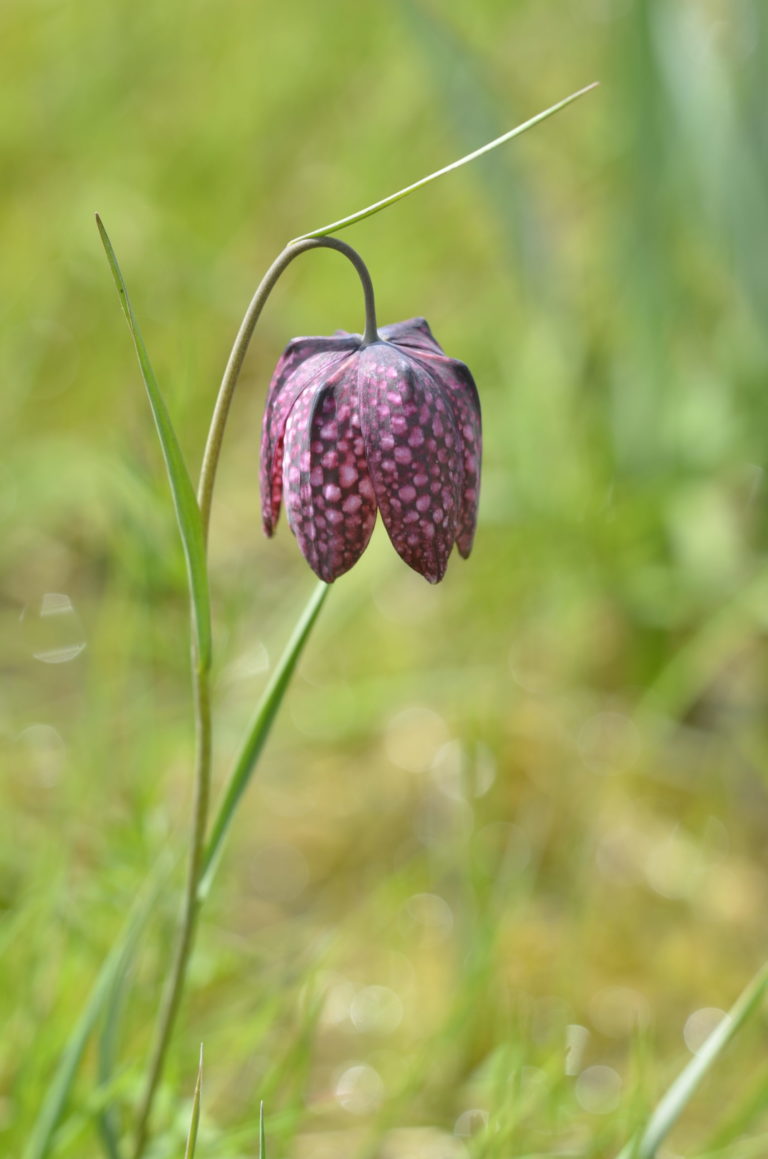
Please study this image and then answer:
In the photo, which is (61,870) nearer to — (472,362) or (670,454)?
(670,454)

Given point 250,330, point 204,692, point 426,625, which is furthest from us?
point 426,625

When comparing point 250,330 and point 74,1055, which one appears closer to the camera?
point 250,330

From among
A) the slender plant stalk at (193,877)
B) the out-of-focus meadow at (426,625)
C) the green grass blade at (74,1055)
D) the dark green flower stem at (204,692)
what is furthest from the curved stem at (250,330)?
the out-of-focus meadow at (426,625)

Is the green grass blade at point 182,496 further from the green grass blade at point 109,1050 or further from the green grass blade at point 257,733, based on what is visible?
the green grass blade at point 109,1050

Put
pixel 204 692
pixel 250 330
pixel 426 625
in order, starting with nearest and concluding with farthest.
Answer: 1. pixel 250 330
2. pixel 204 692
3. pixel 426 625

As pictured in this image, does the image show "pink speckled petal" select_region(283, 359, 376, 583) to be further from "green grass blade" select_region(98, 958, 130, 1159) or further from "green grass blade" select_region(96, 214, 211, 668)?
"green grass blade" select_region(98, 958, 130, 1159)

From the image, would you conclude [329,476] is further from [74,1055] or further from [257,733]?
[74,1055]

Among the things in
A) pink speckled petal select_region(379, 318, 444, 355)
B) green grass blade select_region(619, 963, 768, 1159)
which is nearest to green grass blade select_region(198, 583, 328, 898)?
pink speckled petal select_region(379, 318, 444, 355)

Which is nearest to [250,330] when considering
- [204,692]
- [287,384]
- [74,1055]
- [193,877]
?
[287,384]
